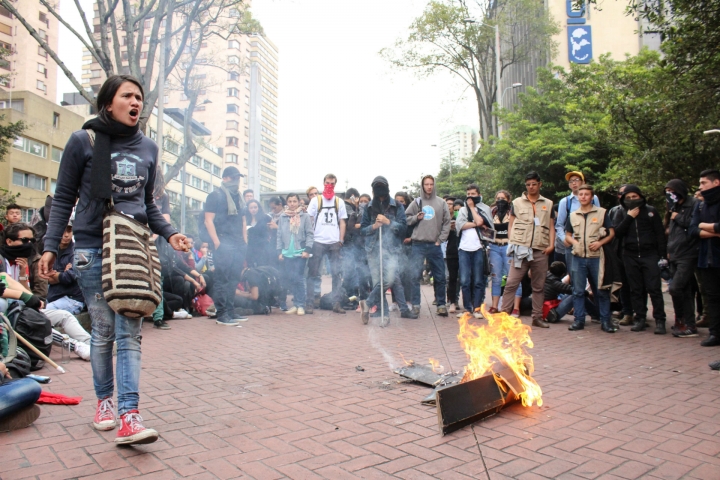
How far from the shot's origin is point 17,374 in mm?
4426

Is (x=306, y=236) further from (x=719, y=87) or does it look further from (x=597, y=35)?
(x=597, y=35)

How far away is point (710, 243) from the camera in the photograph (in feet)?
21.8

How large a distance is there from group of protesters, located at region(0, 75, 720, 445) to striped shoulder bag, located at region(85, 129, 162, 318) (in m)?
0.13

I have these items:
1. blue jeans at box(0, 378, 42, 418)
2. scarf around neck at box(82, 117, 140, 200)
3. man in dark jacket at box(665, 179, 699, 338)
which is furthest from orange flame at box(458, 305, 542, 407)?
man in dark jacket at box(665, 179, 699, 338)

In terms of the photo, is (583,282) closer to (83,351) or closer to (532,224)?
(532,224)

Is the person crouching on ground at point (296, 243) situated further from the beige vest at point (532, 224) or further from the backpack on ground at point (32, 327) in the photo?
the backpack on ground at point (32, 327)

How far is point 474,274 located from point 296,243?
126 inches

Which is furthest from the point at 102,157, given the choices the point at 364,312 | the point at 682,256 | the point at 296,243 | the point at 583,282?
the point at 682,256

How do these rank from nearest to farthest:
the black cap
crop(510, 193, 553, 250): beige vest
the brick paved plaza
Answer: the brick paved plaza → crop(510, 193, 553, 250): beige vest → the black cap

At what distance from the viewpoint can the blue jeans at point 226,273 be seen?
8062 mm

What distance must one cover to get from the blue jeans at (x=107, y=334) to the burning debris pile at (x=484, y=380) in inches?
72.9

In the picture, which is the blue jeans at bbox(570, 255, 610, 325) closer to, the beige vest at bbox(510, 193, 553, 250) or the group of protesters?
the group of protesters

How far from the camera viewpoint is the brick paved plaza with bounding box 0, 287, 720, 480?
2893mm

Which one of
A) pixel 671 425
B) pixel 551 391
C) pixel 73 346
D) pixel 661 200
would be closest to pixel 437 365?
pixel 551 391
